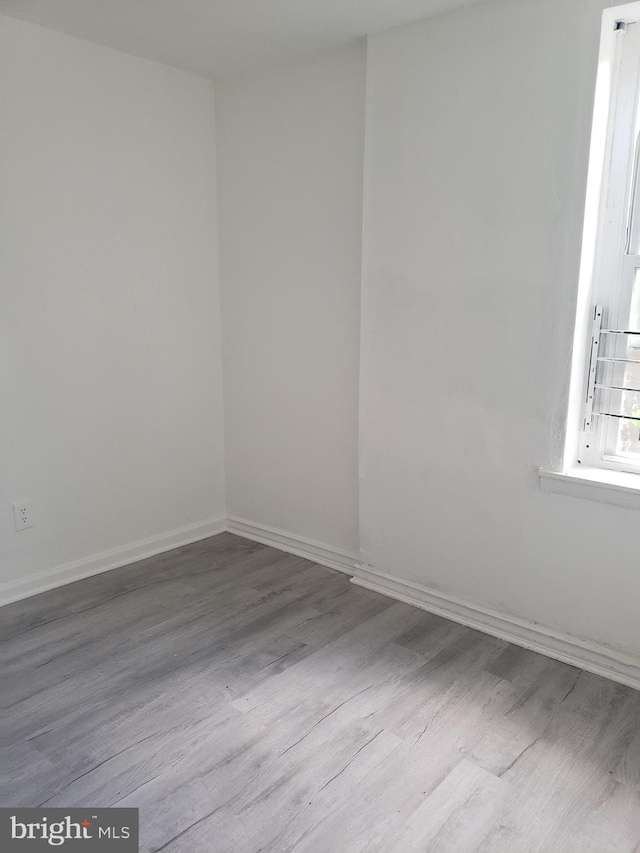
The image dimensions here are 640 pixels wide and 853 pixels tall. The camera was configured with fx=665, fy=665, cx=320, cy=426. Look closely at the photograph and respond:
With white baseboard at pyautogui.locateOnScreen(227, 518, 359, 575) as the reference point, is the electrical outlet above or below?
above

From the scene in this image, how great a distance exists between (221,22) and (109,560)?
2358 millimetres

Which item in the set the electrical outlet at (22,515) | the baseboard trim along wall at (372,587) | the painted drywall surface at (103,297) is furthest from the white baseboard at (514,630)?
the electrical outlet at (22,515)

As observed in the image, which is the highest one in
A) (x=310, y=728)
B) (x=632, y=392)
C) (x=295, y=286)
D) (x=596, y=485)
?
(x=295, y=286)

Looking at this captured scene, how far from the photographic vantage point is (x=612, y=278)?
7.51 ft

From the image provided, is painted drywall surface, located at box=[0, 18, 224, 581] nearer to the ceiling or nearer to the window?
the ceiling

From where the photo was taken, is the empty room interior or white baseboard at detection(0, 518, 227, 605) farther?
white baseboard at detection(0, 518, 227, 605)

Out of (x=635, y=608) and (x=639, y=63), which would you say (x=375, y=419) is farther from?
(x=639, y=63)

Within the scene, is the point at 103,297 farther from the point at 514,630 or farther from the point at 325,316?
the point at 514,630

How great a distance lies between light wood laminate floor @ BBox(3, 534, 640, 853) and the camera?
1.69 m

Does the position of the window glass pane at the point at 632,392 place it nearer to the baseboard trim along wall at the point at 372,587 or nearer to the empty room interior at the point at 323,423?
the empty room interior at the point at 323,423

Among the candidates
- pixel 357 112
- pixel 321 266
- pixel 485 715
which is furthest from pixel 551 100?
pixel 485 715

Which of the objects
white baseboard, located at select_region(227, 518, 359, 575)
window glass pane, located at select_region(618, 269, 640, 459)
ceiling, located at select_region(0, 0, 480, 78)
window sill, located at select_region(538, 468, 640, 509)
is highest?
ceiling, located at select_region(0, 0, 480, 78)

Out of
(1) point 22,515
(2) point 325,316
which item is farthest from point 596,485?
(1) point 22,515

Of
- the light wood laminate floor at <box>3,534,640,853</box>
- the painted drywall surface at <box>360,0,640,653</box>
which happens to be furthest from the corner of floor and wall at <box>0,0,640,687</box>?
the light wood laminate floor at <box>3,534,640,853</box>
